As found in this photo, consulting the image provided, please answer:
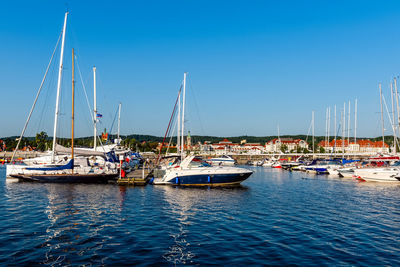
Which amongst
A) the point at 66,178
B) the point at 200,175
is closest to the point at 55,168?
the point at 66,178

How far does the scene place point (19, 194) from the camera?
90.4ft

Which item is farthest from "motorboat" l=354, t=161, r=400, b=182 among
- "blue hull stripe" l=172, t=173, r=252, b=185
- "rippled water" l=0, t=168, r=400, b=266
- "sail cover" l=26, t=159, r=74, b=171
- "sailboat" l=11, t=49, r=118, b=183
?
"sail cover" l=26, t=159, r=74, b=171

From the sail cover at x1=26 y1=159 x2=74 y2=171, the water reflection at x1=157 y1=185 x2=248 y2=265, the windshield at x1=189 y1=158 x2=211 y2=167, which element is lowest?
the water reflection at x1=157 y1=185 x2=248 y2=265

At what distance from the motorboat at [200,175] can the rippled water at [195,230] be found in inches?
283

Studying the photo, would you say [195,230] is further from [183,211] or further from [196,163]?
[196,163]

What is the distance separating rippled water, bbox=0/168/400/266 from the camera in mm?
12078

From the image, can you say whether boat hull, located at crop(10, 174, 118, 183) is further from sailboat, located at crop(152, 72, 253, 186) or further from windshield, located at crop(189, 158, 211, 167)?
windshield, located at crop(189, 158, 211, 167)

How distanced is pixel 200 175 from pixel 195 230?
18335mm

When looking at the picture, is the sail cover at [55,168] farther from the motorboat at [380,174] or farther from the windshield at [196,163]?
the motorboat at [380,174]

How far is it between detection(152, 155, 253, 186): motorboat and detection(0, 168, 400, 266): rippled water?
7.20 metres

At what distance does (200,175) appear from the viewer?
3450 centimetres

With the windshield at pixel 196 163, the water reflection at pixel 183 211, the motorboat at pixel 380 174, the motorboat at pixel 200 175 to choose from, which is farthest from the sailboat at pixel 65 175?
the motorboat at pixel 380 174

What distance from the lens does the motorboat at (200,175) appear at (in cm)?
3450

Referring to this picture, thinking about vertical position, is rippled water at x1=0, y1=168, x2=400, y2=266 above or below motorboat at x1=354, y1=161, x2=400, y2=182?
below
